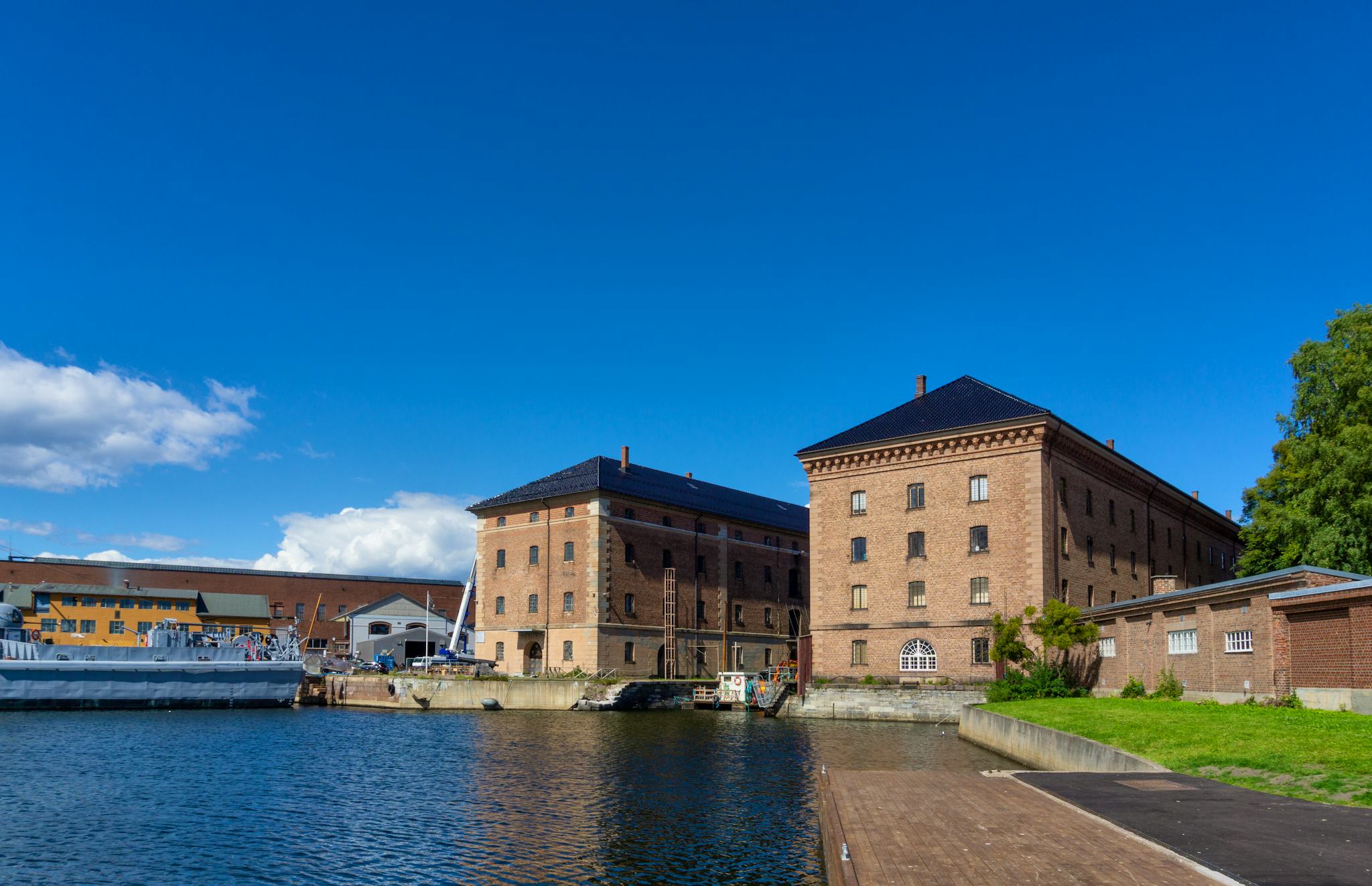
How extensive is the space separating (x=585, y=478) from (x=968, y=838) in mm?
55004

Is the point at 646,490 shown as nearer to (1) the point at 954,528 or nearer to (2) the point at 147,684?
(1) the point at 954,528

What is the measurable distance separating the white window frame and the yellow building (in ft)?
183

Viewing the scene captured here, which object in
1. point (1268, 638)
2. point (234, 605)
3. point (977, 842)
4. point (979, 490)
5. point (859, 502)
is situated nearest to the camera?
point (977, 842)

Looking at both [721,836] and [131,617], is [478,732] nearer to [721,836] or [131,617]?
[721,836]

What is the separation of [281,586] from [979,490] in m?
69.2

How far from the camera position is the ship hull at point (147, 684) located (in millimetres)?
57094

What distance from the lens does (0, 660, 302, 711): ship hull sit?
57.1m

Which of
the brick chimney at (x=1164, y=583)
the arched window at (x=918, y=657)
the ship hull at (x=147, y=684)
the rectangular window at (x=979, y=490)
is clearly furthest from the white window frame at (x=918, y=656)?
the ship hull at (x=147, y=684)

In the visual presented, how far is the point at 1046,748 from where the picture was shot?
25656mm

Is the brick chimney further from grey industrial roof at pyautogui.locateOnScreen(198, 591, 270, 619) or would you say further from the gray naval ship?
grey industrial roof at pyautogui.locateOnScreen(198, 591, 270, 619)

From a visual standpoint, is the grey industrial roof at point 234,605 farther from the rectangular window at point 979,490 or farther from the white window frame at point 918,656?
the rectangular window at point 979,490

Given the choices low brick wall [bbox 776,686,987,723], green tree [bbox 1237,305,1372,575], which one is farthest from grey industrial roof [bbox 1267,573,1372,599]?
low brick wall [bbox 776,686,987,723]

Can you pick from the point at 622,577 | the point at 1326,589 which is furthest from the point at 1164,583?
the point at 622,577

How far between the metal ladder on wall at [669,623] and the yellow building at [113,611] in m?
36.7
